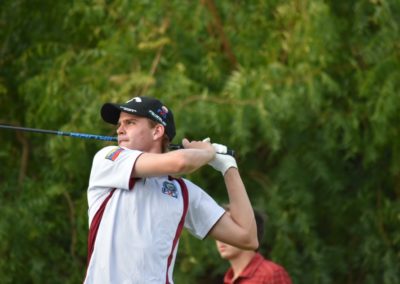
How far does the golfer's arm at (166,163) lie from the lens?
14.6 feet

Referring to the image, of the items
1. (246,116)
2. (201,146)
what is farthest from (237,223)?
(246,116)

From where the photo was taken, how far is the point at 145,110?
4.72 meters

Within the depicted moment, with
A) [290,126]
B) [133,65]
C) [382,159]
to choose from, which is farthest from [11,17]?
[382,159]

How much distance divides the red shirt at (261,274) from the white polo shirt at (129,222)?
172 cm

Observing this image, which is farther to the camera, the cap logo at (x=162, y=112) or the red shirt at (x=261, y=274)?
the red shirt at (x=261, y=274)

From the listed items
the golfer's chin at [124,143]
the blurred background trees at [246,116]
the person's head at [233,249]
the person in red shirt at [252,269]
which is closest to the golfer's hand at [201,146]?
the golfer's chin at [124,143]

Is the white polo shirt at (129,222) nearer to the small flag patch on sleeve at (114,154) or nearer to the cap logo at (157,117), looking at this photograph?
the small flag patch on sleeve at (114,154)

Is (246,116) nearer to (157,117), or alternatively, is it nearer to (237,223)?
(237,223)

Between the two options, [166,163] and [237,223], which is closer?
[166,163]

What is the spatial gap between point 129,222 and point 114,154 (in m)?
0.30

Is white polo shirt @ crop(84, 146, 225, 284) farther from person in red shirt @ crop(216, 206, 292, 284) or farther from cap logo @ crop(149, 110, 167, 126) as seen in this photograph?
person in red shirt @ crop(216, 206, 292, 284)

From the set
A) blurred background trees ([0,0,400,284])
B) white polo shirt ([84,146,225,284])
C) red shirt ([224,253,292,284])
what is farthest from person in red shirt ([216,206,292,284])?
white polo shirt ([84,146,225,284])

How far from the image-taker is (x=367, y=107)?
26.5 ft

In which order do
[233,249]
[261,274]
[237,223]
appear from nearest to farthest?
[237,223]
[261,274]
[233,249]
